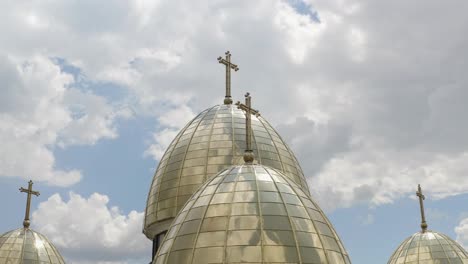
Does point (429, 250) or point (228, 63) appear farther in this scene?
point (429, 250)

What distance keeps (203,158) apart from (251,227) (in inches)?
428

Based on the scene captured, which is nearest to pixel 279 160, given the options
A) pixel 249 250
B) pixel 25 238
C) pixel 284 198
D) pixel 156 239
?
pixel 156 239

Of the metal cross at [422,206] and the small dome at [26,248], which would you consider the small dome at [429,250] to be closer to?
the metal cross at [422,206]

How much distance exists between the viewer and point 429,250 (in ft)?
117

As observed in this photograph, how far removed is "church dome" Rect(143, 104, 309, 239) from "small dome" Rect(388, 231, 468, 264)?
A: 10508 millimetres

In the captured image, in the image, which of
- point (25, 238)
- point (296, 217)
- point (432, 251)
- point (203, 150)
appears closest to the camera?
point (296, 217)

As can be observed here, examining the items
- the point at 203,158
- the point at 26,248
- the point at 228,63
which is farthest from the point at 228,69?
the point at 26,248

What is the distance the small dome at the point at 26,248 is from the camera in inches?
1227

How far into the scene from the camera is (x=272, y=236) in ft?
54.4

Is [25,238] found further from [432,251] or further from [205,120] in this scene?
[432,251]

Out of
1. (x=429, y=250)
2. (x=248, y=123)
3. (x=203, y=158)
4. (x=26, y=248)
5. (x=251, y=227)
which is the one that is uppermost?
(x=203, y=158)

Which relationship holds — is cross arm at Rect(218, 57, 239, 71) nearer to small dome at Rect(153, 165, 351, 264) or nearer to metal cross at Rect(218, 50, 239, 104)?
metal cross at Rect(218, 50, 239, 104)

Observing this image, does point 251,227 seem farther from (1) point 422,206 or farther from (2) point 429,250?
(1) point 422,206

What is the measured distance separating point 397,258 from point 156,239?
50.9 ft
